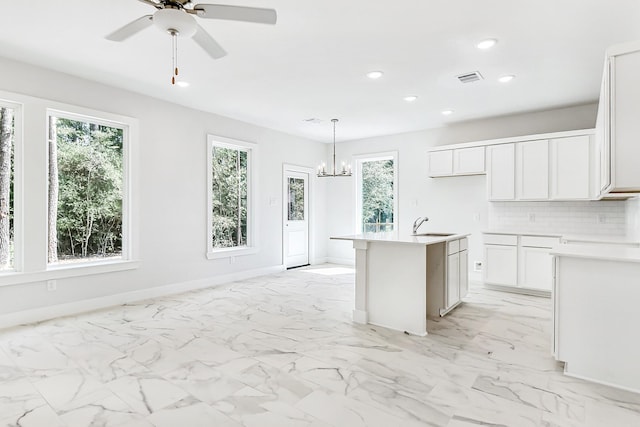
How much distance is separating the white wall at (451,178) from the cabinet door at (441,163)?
339 millimetres

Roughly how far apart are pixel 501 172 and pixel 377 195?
260cm

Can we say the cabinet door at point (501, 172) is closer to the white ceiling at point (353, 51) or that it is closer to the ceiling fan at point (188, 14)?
the white ceiling at point (353, 51)

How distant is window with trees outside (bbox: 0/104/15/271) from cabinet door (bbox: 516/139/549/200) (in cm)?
642

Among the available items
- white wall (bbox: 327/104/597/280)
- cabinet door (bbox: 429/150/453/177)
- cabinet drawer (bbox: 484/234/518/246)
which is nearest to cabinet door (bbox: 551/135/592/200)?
white wall (bbox: 327/104/597/280)

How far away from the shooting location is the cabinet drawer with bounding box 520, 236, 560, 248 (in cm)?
487

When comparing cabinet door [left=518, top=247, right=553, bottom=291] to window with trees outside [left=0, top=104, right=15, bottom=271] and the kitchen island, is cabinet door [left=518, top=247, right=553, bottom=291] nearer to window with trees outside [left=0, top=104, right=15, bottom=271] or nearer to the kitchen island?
the kitchen island

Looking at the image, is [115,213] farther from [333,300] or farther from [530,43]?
[530,43]

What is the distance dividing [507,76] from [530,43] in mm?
822

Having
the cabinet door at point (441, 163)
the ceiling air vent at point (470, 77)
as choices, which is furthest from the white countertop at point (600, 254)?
the cabinet door at point (441, 163)

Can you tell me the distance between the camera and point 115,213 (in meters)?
4.59

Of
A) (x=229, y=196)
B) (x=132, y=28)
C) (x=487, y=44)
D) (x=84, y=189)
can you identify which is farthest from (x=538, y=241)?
(x=84, y=189)

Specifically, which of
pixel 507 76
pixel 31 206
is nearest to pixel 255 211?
pixel 31 206

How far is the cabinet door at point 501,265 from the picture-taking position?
517cm

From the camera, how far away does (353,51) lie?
3432 mm
